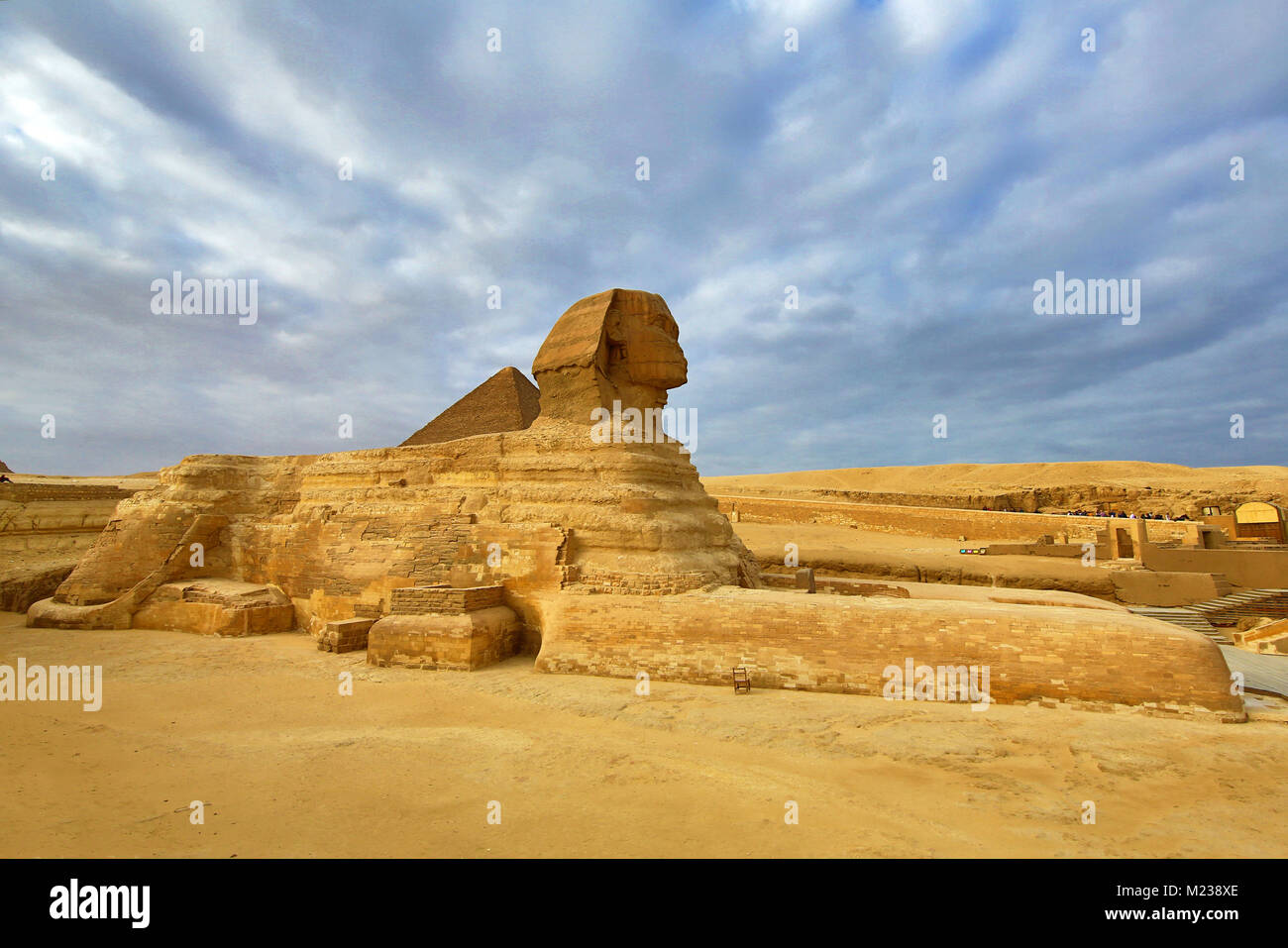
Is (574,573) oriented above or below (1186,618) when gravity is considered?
above

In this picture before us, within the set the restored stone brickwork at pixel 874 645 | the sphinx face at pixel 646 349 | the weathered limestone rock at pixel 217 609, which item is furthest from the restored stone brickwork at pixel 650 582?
the weathered limestone rock at pixel 217 609

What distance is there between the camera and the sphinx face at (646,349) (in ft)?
31.3

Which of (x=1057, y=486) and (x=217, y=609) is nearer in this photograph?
(x=217, y=609)

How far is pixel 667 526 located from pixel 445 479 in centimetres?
423

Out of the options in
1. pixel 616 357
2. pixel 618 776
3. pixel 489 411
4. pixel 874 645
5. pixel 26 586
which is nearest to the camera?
pixel 618 776

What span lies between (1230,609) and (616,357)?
44.1ft

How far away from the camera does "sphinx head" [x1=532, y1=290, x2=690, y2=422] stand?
9.34 metres

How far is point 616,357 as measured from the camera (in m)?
9.70

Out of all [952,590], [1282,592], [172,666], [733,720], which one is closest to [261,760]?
[733,720]

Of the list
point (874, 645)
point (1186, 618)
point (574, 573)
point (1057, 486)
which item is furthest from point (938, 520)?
point (574, 573)

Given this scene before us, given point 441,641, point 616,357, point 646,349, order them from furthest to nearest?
point 616,357, point 646,349, point 441,641

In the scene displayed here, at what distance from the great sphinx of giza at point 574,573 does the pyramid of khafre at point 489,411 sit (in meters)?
2.26

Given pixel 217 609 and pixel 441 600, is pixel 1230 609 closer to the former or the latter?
pixel 441 600

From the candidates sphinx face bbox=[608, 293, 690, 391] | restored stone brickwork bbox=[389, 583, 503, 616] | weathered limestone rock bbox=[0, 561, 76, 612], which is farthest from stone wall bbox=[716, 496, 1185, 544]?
weathered limestone rock bbox=[0, 561, 76, 612]
